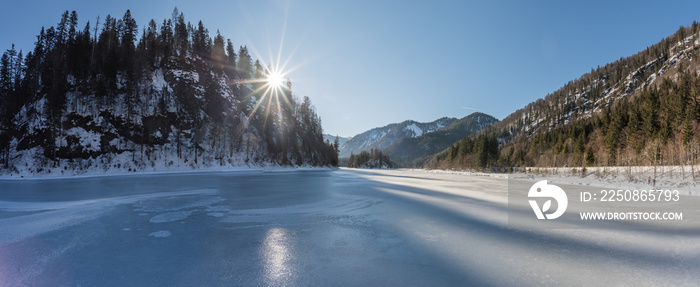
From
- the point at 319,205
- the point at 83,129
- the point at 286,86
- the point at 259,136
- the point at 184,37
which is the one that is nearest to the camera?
the point at 319,205

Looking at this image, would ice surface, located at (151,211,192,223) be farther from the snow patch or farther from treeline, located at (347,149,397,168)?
treeline, located at (347,149,397,168)

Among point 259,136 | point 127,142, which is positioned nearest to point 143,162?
point 127,142

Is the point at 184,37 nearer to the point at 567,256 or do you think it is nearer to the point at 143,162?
the point at 143,162

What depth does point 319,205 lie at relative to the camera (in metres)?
11.1

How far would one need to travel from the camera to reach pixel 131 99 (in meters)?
53.2

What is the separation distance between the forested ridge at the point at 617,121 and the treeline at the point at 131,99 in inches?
2666

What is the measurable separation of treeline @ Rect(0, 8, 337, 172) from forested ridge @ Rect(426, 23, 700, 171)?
222ft

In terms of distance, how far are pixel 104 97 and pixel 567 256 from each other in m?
71.3

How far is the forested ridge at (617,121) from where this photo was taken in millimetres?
44156

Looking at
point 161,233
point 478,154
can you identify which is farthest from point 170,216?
point 478,154

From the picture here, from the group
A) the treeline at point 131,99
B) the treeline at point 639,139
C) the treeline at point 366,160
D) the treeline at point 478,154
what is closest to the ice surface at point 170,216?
the treeline at point 639,139

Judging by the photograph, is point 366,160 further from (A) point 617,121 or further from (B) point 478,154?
(A) point 617,121

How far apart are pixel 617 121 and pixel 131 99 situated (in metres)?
106

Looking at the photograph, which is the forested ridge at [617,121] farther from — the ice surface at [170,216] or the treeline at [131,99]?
the treeline at [131,99]
